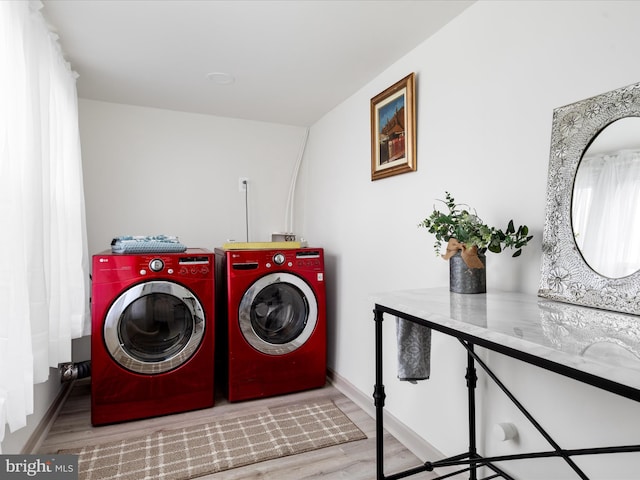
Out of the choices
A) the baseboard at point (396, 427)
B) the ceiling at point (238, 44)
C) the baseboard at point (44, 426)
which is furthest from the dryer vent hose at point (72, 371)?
the ceiling at point (238, 44)

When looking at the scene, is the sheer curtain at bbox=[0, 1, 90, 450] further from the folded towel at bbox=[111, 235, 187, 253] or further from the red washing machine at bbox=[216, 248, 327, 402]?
the red washing machine at bbox=[216, 248, 327, 402]

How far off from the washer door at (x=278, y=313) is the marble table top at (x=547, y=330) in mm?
1314

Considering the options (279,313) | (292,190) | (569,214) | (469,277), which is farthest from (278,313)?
(569,214)

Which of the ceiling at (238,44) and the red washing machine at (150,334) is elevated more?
the ceiling at (238,44)

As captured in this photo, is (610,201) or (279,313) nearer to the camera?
(610,201)

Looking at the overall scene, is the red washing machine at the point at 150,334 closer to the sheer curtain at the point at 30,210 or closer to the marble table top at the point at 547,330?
the sheer curtain at the point at 30,210

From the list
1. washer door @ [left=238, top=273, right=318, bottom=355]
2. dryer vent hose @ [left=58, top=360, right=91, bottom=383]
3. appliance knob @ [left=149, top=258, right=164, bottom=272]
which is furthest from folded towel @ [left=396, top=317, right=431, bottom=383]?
dryer vent hose @ [left=58, top=360, right=91, bottom=383]

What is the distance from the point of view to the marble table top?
68 cm

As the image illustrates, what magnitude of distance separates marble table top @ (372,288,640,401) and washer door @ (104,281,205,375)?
56.7 inches

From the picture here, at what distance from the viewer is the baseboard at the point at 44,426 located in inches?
74.1

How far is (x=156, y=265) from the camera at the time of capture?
2.26m

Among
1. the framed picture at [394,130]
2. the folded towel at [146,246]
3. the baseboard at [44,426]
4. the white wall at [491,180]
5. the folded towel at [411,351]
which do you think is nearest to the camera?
the white wall at [491,180]

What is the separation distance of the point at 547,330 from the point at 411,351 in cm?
69

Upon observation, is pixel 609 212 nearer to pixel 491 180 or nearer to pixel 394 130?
pixel 491 180
